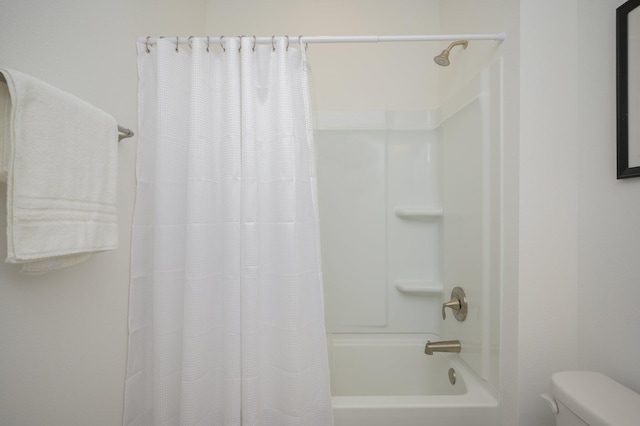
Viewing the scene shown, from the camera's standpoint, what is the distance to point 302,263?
0.96m

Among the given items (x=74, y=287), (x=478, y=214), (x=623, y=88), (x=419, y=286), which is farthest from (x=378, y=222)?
(x=74, y=287)

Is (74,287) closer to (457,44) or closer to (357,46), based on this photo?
(457,44)

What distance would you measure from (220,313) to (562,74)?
1.46m

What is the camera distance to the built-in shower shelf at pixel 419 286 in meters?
1.51


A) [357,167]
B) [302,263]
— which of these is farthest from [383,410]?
[357,167]

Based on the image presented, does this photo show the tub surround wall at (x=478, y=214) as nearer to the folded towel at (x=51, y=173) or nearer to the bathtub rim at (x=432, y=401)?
the bathtub rim at (x=432, y=401)

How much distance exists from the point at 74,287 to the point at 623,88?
5.47ft

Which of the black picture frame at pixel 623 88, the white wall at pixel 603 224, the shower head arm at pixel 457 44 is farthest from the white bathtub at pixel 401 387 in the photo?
the shower head arm at pixel 457 44

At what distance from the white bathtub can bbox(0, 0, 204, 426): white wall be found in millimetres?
819

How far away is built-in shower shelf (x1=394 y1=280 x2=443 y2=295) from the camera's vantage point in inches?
59.4

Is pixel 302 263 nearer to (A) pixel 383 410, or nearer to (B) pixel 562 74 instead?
(A) pixel 383 410

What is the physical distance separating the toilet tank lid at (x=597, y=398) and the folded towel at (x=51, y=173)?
4.27ft

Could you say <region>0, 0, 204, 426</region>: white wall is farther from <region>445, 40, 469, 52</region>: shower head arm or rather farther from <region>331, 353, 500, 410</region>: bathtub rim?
<region>445, 40, 469, 52</region>: shower head arm

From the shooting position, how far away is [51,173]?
575mm
